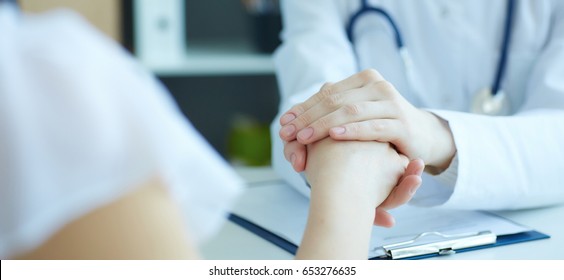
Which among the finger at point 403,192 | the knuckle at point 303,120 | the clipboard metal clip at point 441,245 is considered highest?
the knuckle at point 303,120

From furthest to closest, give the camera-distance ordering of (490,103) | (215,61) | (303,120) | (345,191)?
(215,61)
(490,103)
(303,120)
(345,191)

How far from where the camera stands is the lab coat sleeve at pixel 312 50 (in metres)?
0.97

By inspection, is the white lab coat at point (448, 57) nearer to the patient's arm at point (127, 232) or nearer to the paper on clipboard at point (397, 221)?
the paper on clipboard at point (397, 221)

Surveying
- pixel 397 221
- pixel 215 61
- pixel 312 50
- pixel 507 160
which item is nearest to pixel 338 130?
pixel 397 221

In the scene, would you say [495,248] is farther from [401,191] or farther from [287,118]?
[287,118]

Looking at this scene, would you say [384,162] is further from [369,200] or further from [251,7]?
[251,7]

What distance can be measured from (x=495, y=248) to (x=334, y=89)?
22cm

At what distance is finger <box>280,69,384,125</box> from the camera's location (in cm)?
71

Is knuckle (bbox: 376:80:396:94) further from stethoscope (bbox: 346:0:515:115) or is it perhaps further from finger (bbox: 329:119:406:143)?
stethoscope (bbox: 346:0:515:115)

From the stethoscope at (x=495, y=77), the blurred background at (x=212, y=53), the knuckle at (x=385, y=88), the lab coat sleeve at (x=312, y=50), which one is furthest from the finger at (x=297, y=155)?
the blurred background at (x=212, y=53)

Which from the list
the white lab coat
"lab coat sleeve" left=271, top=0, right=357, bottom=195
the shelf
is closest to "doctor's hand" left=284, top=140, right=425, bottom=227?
the white lab coat

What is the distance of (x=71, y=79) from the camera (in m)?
0.28

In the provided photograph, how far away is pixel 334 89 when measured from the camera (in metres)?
0.72

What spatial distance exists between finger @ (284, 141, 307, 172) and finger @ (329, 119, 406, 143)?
41mm
